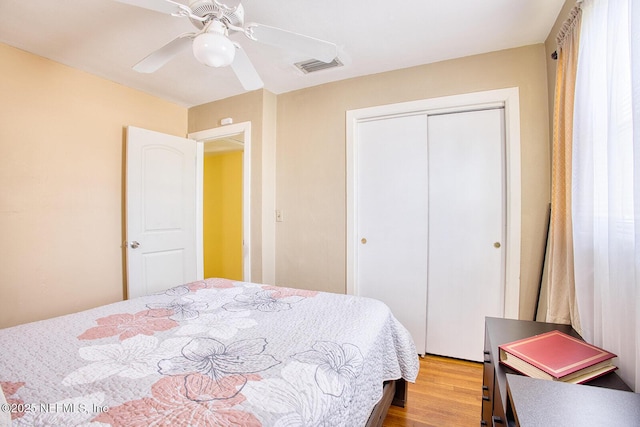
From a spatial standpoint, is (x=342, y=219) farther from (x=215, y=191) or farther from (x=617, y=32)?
(x=215, y=191)

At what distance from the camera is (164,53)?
153 cm

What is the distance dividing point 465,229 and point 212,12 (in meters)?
2.12

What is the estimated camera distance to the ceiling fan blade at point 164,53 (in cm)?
143

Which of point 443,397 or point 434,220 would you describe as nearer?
point 443,397

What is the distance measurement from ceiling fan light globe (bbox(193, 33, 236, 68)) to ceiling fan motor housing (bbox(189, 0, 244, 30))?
0.11 meters

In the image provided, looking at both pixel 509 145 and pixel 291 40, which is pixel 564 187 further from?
pixel 291 40

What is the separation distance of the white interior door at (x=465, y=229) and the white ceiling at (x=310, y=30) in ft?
1.78

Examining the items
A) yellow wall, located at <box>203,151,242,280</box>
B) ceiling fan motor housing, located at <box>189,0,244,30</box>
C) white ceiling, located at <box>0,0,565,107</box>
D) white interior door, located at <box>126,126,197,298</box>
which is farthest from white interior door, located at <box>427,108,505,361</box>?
yellow wall, located at <box>203,151,242,280</box>

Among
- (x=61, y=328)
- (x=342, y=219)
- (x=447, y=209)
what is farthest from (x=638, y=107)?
(x=61, y=328)

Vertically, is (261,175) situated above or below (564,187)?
above

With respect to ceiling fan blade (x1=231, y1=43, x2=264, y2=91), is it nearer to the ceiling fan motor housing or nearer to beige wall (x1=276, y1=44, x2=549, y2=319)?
the ceiling fan motor housing

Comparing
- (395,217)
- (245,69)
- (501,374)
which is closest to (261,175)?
(245,69)

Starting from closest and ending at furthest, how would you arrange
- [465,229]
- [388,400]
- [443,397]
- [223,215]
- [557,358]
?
1. [557,358]
2. [388,400]
3. [443,397]
4. [465,229]
5. [223,215]

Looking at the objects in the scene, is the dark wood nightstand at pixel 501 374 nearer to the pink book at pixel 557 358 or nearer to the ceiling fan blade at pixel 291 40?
the pink book at pixel 557 358
